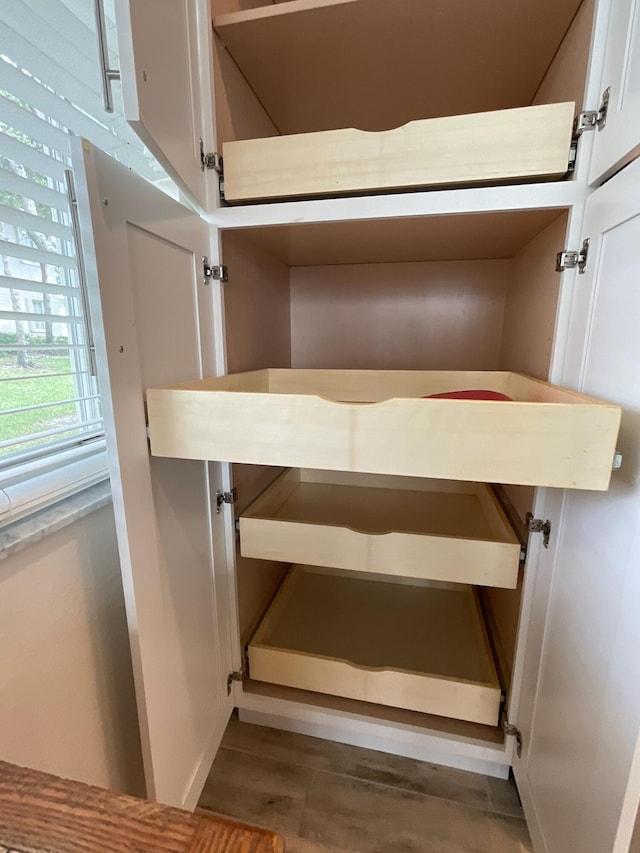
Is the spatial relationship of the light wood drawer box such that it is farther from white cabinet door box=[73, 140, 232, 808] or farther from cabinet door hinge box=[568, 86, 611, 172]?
cabinet door hinge box=[568, 86, 611, 172]

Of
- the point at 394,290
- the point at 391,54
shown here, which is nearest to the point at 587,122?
the point at 391,54

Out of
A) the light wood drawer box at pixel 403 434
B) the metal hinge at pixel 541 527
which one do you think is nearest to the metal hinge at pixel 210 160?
the light wood drawer box at pixel 403 434

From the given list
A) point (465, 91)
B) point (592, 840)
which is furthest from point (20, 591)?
point (465, 91)

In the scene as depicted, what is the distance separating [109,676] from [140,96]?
3.50 feet

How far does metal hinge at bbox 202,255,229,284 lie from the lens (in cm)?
91

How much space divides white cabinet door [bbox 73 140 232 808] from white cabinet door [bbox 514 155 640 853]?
78cm

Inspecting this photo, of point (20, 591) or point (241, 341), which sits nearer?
point (20, 591)

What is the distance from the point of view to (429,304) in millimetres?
1483

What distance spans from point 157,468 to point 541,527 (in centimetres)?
85

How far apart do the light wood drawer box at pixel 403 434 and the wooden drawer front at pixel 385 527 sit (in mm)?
399

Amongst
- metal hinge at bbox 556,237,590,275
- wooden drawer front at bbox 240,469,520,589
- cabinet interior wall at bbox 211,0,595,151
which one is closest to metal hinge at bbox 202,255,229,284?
cabinet interior wall at bbox 211,0,595,151

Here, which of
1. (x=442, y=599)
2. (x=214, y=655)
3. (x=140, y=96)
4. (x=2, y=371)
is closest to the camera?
(x=140, y=96)

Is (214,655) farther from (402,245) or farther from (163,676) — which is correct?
(402,245)

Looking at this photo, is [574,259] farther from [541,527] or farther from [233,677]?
[233,677]
